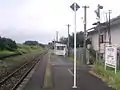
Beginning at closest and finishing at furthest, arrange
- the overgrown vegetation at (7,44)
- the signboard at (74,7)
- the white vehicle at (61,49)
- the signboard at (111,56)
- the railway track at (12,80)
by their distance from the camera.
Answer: the signboard at (74,7) → the railway track at (12,80) → the signboard at (111,56) → the overgrown vegetation at (7,44) → the white vehicle at (61,49)

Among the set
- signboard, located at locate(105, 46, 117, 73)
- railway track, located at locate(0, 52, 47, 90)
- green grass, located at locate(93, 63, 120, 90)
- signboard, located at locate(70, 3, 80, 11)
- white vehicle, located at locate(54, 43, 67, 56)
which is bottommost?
railway track, located at locate(0, 52, 47, 90)

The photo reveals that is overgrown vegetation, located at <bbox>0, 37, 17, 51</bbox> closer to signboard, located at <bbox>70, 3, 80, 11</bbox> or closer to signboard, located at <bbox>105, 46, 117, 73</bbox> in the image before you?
signboard, located at <bbox>105, 46, 117, 73</bbox>

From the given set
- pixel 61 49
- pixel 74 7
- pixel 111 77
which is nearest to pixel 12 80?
pixel 111 77

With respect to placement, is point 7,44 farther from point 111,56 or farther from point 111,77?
point 111,77

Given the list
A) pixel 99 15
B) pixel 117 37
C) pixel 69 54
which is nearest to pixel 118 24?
pixel 117 37

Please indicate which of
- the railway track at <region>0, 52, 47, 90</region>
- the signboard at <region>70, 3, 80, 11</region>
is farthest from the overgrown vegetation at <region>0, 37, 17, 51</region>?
→ the signboard at <region>70, 3, 80, 11</region>

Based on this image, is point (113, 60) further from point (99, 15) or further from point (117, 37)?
point (99, 15)

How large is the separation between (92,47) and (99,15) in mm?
7933

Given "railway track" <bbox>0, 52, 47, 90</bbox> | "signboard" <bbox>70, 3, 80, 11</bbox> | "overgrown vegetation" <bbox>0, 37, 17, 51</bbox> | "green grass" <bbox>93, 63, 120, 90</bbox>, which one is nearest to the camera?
"green grass" <bbox>93, 63, 120, 90</bbox>

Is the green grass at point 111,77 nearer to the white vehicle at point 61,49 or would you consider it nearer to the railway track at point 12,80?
the railway track at point 12,80

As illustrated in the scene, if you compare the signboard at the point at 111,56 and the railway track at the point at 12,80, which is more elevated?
the signboard at the point at 111,56

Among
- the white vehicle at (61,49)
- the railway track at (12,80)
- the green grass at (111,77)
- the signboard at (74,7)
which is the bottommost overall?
the railway track at (12,80)

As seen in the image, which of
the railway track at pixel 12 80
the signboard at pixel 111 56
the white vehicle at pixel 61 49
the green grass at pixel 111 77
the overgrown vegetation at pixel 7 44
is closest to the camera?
the green grass at pixel 111 77

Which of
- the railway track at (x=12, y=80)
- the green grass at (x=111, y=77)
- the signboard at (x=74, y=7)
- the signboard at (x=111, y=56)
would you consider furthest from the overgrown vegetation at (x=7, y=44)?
the signboard at (x=74, y=7)
